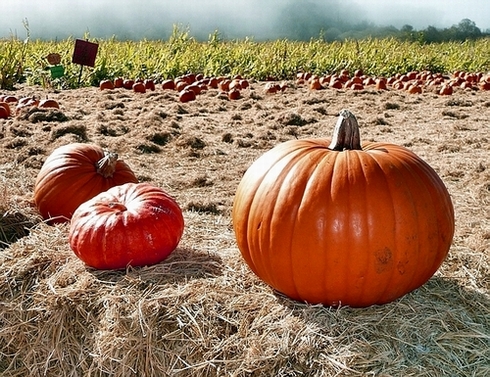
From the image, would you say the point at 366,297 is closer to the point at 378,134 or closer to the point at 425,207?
the point at 425,207

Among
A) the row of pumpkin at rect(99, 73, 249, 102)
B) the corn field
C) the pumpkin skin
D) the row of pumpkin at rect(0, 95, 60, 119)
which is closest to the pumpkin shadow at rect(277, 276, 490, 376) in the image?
the pumpkin skin

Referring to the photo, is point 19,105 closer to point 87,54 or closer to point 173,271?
point 87,54

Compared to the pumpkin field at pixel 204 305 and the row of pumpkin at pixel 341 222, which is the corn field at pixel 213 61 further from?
the row of pumpkin at pixel 341 222

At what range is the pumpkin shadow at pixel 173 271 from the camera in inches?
115

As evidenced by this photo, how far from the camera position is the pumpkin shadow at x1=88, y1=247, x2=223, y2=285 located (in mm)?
2920

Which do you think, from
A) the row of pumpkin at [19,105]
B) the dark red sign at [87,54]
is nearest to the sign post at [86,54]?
the dark red sign at [87,54]

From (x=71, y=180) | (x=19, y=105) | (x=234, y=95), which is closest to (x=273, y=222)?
(x=71, y=180)

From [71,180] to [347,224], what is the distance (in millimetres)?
2260

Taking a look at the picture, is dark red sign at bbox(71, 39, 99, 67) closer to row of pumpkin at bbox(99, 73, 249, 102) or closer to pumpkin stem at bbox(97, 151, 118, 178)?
row of pumpkin at bbox(99, 73, 249, 102)

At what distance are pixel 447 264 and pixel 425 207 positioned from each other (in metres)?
0.91

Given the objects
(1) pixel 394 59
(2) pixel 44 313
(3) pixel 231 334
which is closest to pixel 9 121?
(2) pixel 44 313

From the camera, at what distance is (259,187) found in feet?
8.99

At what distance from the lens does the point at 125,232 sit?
3029mm

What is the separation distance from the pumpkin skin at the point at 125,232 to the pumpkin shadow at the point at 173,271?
0.05m
